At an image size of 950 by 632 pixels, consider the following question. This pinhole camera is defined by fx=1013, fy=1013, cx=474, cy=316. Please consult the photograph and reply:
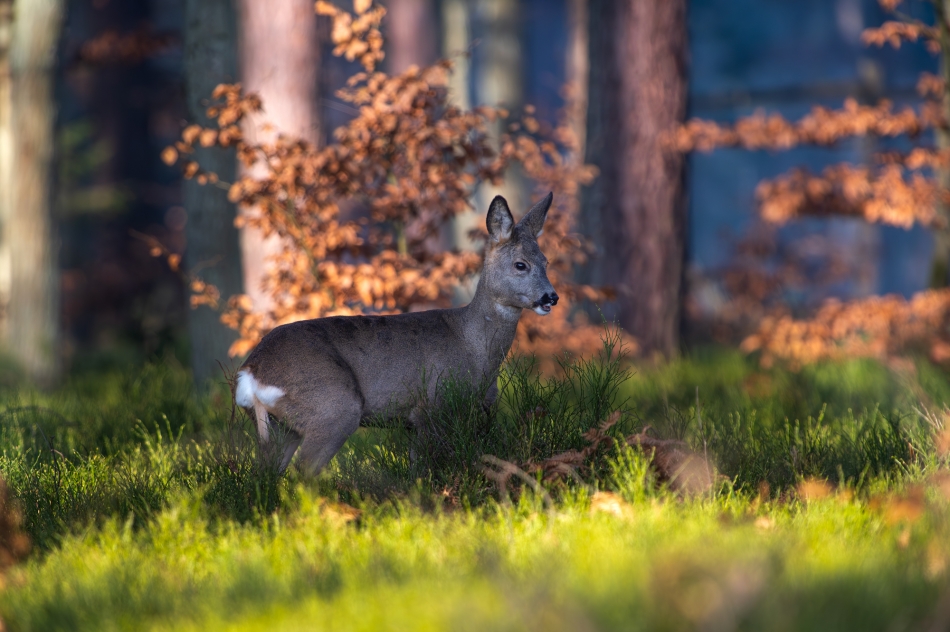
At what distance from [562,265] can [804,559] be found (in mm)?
3794

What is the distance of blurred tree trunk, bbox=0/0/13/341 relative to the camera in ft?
31.8

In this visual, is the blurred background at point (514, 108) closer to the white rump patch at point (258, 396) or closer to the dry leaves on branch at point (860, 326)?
the dry leaves on branch at point (860, 326)

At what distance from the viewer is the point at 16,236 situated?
9.71 metres

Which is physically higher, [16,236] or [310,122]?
[310,122]

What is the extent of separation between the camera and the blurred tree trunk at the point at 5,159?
31.8 ft

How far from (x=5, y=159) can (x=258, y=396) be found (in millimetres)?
6812

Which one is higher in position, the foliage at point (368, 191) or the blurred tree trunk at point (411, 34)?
the blurred tree trunk at point (411, 34)

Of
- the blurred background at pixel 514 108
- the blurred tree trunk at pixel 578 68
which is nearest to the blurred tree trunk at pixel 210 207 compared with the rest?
the blurred background at pixel 514 108

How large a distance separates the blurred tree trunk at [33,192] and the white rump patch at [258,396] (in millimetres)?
5545

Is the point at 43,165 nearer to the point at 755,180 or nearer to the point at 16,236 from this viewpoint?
the point at 16,236

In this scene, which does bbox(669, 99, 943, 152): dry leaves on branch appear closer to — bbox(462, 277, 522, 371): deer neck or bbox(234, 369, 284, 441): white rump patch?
bbox(462, 277, 522, 371): deer neck

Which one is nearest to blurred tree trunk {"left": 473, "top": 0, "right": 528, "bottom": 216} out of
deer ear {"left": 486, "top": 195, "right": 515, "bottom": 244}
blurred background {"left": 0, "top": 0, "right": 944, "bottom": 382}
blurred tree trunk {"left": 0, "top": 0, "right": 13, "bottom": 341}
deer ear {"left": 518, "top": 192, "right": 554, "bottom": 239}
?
blurred background {"left": 0, "top": 0, "right": 944, "bottom": 382}

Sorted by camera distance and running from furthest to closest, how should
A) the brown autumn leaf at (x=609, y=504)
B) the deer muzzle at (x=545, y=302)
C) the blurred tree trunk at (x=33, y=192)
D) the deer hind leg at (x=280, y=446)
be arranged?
the blurred tree trunk at (x=33, y=192), the deer muzzle at (x=545, y=302), the deer hind leg at (x=280, y=446), the brown autumn leaf at (x=609, y=504)

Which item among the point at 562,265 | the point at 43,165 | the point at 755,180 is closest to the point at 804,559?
the point at 562,265
